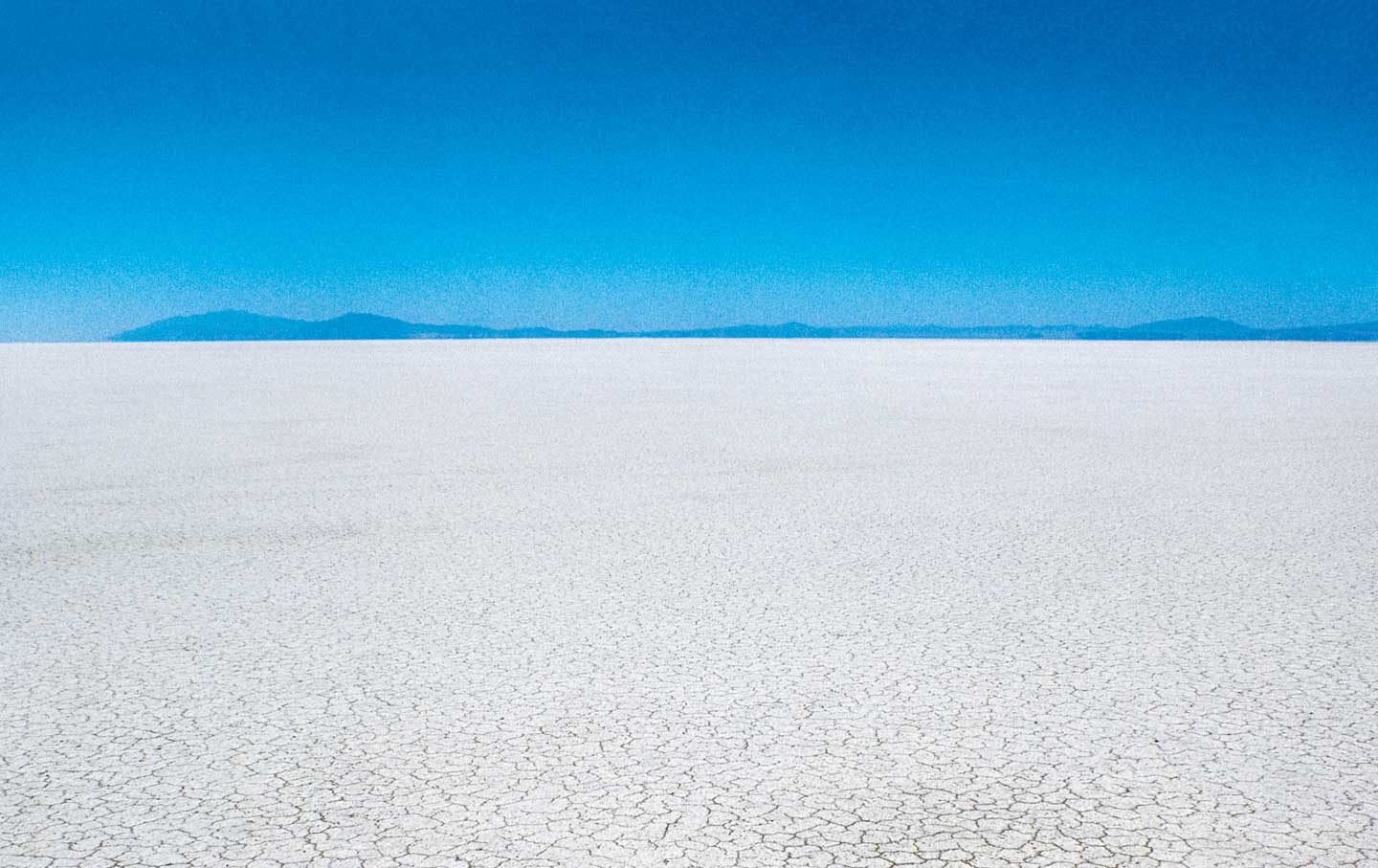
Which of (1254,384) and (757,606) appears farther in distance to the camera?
(1254,384)

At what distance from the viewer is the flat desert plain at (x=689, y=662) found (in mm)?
2248

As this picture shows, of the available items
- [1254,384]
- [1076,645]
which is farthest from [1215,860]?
[1254,384]

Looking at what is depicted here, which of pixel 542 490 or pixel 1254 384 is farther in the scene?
pixel 1254 384

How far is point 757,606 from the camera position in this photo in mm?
3932

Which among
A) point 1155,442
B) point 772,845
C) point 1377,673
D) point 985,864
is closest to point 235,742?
point 772,845

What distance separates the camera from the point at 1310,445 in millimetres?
8797

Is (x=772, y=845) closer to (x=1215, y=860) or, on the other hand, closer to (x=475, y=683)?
(x=1215, y=860)

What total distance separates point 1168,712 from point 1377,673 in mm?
823

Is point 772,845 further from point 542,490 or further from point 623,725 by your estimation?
point 542,490

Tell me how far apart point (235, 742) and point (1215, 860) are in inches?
87.4

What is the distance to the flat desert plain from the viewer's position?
2248 millimetres

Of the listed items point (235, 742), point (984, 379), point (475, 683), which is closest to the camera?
point (235, 742)

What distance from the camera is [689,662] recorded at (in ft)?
10.8

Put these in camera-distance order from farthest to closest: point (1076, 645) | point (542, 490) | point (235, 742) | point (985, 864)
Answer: point (542, 490), point (1076, 645), point (235, 742), point (985, 864)
